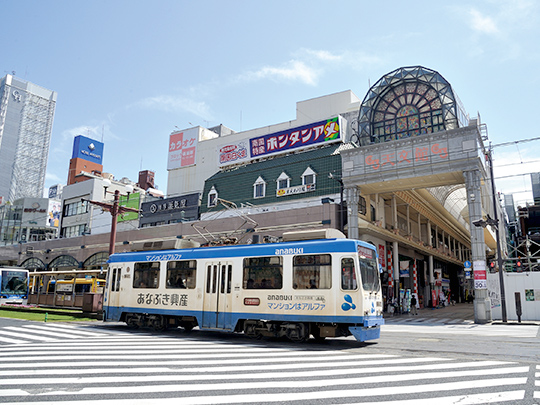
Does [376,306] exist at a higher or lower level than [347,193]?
lower

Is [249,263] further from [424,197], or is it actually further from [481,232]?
[424,197]

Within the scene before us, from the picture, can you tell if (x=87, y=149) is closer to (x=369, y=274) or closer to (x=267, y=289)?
(x=267, y=289)

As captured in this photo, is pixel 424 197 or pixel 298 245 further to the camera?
pixel 424 197

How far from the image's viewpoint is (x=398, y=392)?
6.66 m

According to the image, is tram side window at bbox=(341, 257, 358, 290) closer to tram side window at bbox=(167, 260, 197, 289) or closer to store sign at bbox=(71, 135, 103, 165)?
tram side window at bbox=(167, 260, 197, 289)

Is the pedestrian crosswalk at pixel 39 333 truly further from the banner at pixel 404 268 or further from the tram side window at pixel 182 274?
the banner at pixel 404 268

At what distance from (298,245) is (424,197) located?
2743 cm

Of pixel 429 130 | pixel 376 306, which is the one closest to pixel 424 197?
pixel 429 130

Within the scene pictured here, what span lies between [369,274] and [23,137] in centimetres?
14878

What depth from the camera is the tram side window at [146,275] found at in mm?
16281

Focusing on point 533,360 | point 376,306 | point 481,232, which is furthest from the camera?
point 481,232

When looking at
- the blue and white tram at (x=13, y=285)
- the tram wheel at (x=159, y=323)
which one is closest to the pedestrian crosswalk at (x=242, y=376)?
the tram wheel at (x=159, y=323)

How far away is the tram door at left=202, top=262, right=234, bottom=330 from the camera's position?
14.1 m

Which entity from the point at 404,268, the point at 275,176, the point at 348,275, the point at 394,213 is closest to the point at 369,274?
the point at 348,275
